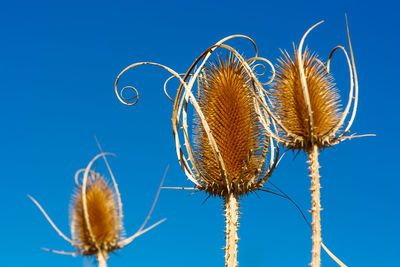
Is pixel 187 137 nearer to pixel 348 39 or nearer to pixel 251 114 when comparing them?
pixel 251 114

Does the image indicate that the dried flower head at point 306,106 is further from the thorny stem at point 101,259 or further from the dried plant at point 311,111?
the thorny stem at point 101,259

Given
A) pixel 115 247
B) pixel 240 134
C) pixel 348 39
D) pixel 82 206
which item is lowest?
pixel 115 247

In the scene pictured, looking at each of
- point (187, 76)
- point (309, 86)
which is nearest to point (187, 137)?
point (187, 76)

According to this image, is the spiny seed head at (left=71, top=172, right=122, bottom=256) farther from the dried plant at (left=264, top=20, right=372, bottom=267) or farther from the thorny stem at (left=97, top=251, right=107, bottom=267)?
the dried plant at (left=264, top=20, right=372, bottom=267)

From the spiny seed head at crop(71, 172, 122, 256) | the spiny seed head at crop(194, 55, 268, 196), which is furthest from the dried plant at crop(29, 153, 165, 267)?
the spiny seed head at crop(194, 55, 268, 196)

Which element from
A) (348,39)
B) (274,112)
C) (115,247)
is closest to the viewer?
(115,247)

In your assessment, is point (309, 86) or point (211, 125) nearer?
point (309, 86)

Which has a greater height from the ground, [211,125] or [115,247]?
[211,125]

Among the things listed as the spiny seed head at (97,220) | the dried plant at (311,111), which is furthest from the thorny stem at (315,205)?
the spiny seed head at (97,220)
